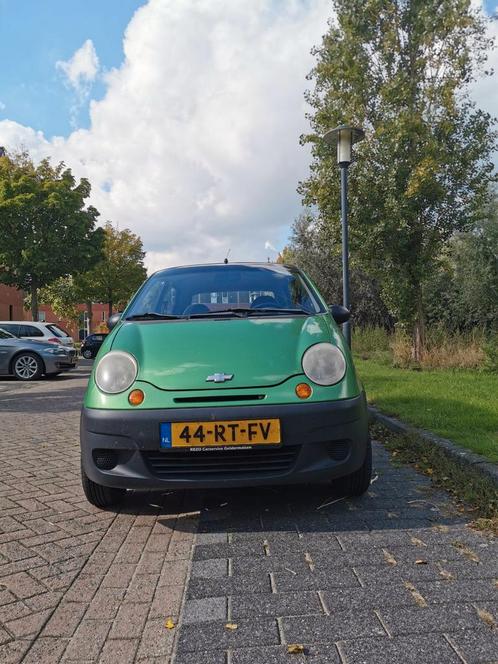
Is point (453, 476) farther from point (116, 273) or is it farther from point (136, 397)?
point (116, 273)

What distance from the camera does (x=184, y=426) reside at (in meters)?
3.01

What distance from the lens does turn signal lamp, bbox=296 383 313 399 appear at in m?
3.09

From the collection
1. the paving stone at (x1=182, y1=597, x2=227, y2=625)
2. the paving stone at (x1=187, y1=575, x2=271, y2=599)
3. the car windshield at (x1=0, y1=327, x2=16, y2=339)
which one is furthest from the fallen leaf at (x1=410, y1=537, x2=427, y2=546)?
the car windshield at (x1=0, y1=327, x2=16, y2=339)

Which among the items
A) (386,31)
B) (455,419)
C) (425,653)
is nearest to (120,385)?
(425,653)

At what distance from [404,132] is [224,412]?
10817mm

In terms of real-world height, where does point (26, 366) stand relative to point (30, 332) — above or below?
below

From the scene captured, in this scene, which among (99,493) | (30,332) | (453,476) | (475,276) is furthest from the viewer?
(475,276)

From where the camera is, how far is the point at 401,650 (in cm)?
191

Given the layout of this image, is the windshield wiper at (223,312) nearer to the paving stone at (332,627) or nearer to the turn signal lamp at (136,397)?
the turn signal lamp at (136,397)

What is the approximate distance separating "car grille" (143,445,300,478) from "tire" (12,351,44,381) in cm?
1152

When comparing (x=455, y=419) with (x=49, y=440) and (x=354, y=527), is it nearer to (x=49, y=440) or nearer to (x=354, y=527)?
(x=354, y=527)

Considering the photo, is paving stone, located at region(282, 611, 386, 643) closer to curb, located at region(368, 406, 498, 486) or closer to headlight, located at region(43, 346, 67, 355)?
curb, located at region(368, 406, 498, 486)

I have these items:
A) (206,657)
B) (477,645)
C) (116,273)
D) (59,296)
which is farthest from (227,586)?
(59,296)

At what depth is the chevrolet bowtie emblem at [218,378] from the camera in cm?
312
